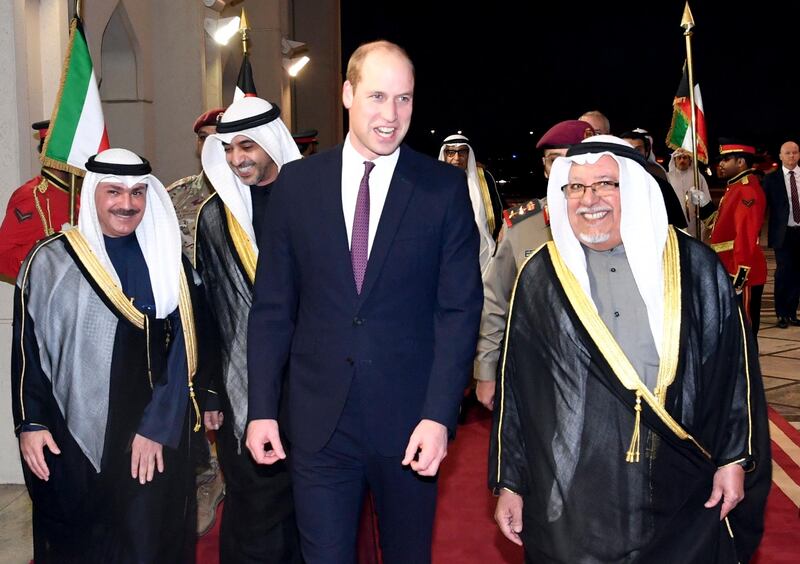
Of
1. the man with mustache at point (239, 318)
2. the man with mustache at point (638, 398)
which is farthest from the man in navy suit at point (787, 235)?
the man with mustache at point (638, 398)

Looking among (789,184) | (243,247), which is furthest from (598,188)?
(789,184)

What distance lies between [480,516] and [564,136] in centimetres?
204

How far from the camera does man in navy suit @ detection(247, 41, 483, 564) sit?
3.04 m

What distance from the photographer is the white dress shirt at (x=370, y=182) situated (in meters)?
3.12

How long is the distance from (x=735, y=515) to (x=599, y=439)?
0.49 metres

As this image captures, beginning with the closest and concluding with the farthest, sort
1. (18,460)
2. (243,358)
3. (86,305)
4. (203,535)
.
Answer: (86,305) → (243,358) → (203,535) → (18,460)

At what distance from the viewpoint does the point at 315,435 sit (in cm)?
310

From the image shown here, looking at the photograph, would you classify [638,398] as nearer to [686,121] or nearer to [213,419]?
[213,419]

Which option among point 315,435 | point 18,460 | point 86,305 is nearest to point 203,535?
point 18,460

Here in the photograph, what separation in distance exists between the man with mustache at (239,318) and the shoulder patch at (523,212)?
1.20 m

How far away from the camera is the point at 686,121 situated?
27.6 ft

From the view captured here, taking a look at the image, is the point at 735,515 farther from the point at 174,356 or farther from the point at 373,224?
the point at 174,356

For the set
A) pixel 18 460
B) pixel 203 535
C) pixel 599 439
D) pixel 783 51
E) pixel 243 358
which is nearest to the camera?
pixel 599 439

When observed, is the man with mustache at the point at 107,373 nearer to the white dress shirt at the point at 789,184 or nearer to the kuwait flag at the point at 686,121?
the kuwait flag at the point at 686,121
